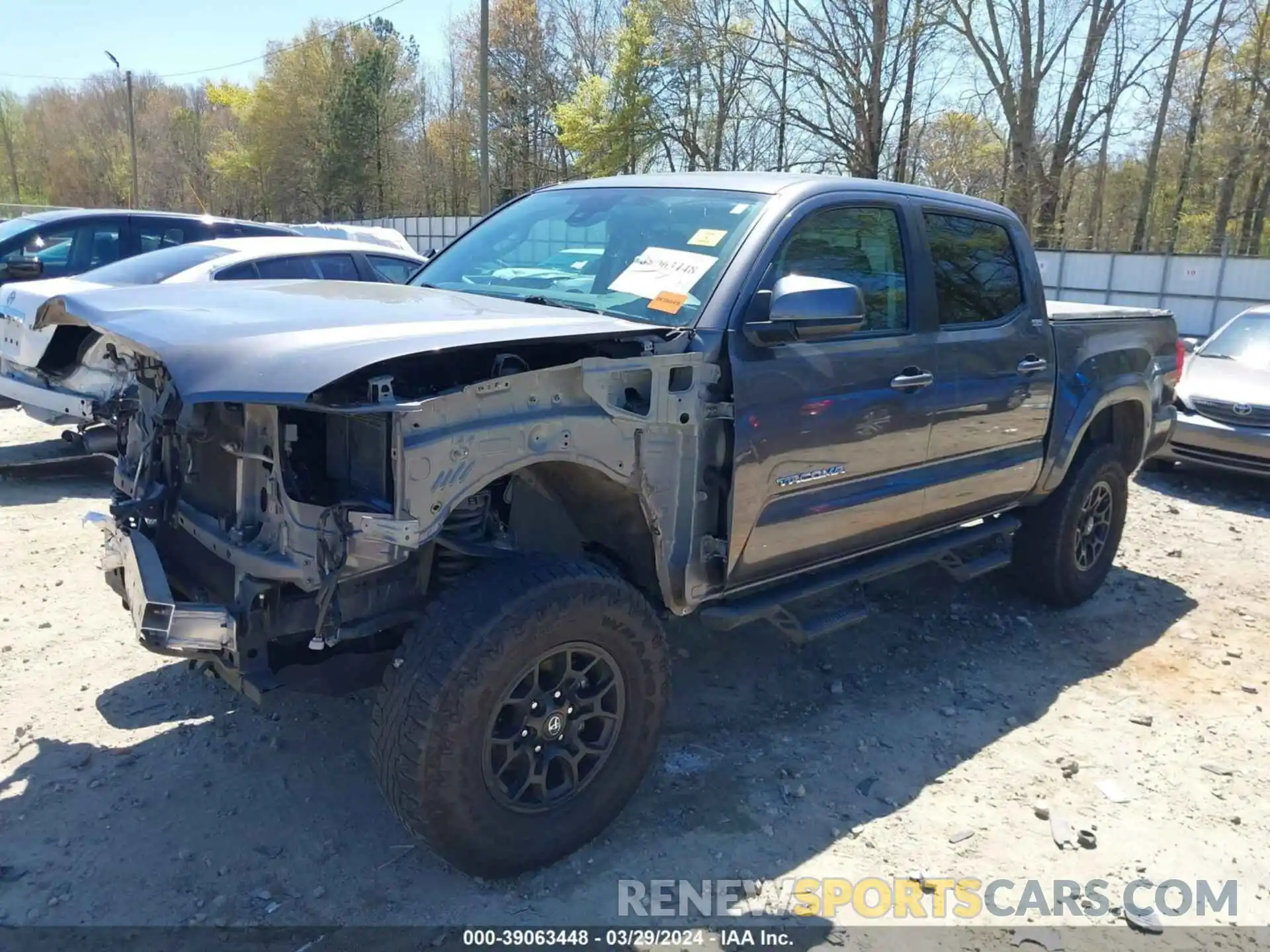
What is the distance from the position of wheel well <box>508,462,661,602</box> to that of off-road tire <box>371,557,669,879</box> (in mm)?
238

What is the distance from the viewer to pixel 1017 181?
A: 93.9 feet

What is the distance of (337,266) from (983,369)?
532cm

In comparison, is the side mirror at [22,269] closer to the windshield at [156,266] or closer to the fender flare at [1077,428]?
the windshield at [156,266]

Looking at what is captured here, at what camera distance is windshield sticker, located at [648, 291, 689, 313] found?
3219mm

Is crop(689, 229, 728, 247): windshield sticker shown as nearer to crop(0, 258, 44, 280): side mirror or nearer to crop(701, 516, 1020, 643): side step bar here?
crop(701, 516, 1020, 643): side step bar

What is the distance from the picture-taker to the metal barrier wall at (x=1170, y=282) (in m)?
18.2

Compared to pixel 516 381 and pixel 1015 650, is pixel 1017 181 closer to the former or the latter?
pixel 1015 650

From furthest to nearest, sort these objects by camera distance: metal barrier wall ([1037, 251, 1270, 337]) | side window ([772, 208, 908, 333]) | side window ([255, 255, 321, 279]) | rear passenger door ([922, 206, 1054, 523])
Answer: metal barrier wall ([1037, 251, 1270, 337]) → side window ([255, 255, 321, 279]) → rear passenger door ([922, 206, 1054, 523]) → side window ([772, 208, 908, 333])

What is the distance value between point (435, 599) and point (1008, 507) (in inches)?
122

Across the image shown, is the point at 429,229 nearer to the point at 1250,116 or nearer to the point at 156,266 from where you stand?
the point at 1250,116

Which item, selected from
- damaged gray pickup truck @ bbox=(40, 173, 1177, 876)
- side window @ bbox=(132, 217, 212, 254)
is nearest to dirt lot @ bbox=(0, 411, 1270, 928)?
damaged gray pickup truck @ bbox=(40, 173, 1177, 876)

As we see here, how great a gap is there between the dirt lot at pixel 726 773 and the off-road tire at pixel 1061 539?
0.19m

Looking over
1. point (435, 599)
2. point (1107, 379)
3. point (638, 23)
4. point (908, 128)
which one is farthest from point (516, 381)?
point (638, 23)

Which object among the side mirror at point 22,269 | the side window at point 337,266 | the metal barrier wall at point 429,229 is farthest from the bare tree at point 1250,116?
the side mirror at point 22,269
